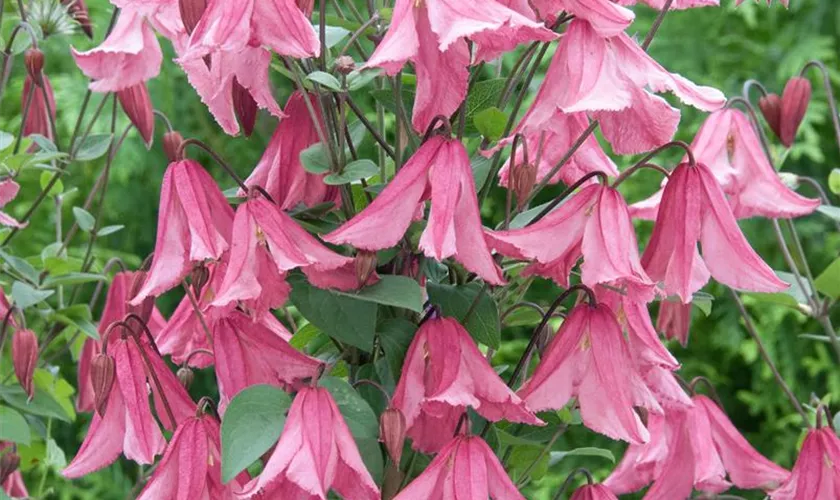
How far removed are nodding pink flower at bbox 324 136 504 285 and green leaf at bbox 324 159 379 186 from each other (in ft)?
0.13

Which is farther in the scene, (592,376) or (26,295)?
(26,295)

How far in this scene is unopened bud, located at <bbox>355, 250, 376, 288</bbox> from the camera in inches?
30.3

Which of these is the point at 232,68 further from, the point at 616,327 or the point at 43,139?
the point at 43,139

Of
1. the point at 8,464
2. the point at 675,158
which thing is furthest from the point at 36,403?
the point at 675,158

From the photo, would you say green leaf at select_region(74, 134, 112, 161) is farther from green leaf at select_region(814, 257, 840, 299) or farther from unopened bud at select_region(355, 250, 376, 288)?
green leaf at select_region(814, 257, 840, 299)

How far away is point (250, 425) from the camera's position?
2.41 feet

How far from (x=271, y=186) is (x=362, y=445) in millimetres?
188

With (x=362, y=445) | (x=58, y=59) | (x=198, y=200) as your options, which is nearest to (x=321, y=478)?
(x=362, y=445)

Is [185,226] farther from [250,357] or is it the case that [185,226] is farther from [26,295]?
[26,295]

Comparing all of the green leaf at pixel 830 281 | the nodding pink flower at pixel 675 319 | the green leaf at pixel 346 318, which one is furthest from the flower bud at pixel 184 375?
the green leaf at pixel 830 281

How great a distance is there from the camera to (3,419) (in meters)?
1.15

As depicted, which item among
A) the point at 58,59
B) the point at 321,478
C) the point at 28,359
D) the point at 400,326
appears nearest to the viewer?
the point at 321,478

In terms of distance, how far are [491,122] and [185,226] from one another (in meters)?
0.20

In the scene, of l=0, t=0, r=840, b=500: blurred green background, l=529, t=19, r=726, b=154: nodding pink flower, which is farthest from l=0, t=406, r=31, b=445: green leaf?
l=0, t=0, r=840, b=500: blurred green background
